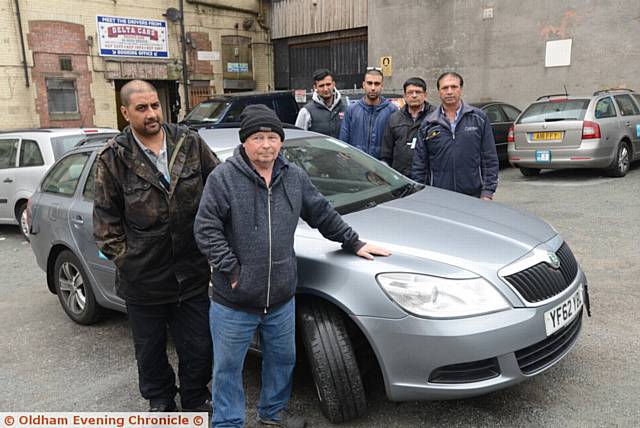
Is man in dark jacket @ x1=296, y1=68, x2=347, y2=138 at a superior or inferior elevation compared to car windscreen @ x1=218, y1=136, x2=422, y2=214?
superior

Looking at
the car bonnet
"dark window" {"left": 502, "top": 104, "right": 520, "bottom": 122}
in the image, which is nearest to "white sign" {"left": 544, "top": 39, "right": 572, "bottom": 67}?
"dark window" {"left": 502, "top": 104, "right": 520, "bottom": 122}

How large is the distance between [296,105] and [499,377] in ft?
30.1

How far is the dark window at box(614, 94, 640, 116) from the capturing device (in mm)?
9734

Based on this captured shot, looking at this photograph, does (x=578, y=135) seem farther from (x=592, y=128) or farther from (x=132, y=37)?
(x=132, y=37)

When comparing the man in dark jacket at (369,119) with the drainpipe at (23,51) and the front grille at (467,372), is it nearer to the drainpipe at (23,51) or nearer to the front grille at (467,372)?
the front grille at (467,372)

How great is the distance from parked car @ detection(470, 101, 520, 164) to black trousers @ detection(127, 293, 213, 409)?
9116mm

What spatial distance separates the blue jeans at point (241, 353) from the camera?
2.48 meters

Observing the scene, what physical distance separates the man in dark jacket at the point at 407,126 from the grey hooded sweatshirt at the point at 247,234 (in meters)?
2.57

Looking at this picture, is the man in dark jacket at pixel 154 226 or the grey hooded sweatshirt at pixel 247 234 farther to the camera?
the man in dark jacket at pixel 154 226

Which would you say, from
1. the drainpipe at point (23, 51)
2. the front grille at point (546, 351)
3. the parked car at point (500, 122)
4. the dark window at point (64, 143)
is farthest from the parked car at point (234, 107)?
the front grille at point (546, 351)

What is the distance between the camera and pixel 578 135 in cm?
893

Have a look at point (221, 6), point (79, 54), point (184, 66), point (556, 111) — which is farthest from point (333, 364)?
point (221, 6)

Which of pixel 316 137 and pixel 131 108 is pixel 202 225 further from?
pixel 316 137

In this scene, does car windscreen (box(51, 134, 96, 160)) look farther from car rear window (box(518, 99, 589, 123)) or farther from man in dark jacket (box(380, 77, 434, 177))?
car rear window (box(518, 99, 589, 123))
